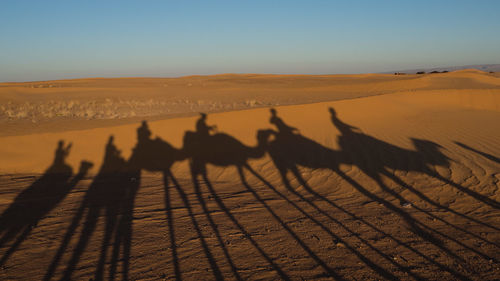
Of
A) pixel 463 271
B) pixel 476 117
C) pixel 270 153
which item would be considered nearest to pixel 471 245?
pixel 463 271

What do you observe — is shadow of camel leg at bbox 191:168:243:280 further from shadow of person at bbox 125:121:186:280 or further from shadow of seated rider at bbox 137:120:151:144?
shadow of seated rider at bbox 137:120:151:144

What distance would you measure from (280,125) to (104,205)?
18.1 feet

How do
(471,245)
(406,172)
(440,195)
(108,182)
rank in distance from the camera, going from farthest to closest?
(108,182) → (406,172) → (440,195) → (471,245)

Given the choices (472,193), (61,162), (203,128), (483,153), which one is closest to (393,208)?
(472,193)

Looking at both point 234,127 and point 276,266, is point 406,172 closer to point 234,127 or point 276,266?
point 276,266

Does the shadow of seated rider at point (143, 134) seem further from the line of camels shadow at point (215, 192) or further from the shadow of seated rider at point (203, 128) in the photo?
the shadow of seated rider at point (203, 128)

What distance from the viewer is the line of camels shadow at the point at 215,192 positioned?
3.75 meters

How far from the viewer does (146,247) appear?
399cm

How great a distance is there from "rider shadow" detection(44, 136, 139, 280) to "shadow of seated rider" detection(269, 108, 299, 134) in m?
4.03

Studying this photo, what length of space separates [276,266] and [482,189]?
3.77 meters

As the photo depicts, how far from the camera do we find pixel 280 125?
980 cm

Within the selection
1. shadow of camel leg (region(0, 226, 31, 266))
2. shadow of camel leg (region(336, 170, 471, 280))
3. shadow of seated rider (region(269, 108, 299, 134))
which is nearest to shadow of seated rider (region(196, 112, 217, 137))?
shadow of seated rider (region(269, 108, 299, 134))

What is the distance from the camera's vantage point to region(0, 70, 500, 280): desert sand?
11.8 ft

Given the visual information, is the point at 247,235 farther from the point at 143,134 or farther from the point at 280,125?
the point at 280,125
